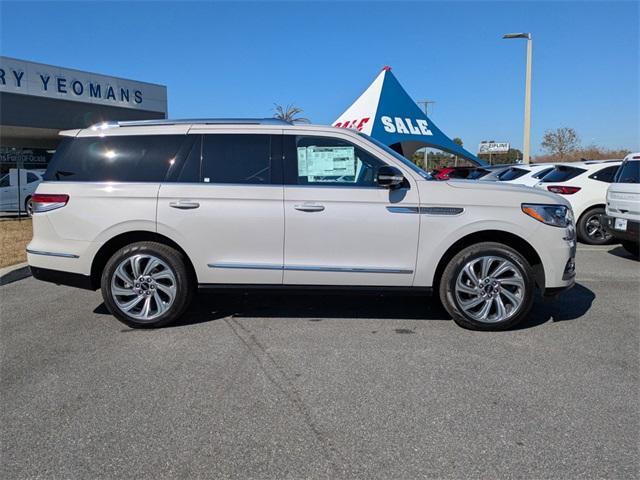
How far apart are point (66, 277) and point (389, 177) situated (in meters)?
3.26

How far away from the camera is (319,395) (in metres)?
3.29

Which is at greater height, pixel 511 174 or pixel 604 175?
pixel 511 174

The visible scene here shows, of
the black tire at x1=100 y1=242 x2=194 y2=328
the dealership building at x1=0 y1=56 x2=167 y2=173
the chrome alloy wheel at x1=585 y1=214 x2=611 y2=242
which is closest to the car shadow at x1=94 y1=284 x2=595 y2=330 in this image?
the black tire at x1=100 y1=242 x2=194 y2=328

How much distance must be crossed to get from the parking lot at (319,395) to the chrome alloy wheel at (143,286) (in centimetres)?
23

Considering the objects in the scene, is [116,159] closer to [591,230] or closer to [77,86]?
[591,230]

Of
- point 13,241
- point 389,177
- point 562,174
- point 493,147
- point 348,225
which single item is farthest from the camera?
point 493,147

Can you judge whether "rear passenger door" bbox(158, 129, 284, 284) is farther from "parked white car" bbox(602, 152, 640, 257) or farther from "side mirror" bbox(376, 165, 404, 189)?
"parked white car" bbox(602, 152, 640, 257)

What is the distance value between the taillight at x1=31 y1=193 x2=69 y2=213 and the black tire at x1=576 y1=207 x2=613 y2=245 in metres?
9.44

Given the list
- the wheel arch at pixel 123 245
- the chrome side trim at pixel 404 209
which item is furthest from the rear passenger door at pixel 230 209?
the chrome side trim at pixel 404 209

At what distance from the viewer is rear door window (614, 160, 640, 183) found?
25.8ft

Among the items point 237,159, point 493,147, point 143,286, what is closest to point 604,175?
point 237,159

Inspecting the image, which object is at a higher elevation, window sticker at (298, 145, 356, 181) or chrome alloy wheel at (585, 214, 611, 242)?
window sticker at (298, 145, 356, 181)

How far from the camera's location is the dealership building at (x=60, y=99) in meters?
22.8

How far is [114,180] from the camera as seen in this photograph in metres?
4.66
